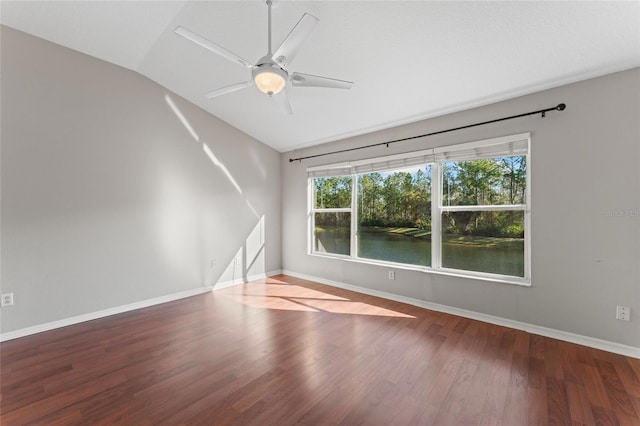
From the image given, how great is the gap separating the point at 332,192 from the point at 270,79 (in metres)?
3.10

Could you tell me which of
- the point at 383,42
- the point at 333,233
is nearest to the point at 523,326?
the point at 333,233

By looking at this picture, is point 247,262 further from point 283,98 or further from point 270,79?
point 270,79

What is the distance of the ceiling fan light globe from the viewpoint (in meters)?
2.03

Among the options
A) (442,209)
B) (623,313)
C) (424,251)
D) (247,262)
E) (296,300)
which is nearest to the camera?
(623,313)

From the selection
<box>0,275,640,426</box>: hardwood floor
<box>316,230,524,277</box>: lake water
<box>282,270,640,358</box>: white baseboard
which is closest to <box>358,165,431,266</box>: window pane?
<box>316,230,524,277</box>: lake water

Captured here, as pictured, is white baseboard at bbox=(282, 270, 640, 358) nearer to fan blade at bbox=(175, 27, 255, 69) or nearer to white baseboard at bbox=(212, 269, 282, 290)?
white baseboard at bbox=(212, 269, 282, 290)

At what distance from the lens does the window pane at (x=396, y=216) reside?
387cm

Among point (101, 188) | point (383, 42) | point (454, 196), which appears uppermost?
point (383, 42)

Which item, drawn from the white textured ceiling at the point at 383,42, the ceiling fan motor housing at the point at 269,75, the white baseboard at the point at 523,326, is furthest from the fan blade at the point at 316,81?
the white baseboard at the point at 523,326

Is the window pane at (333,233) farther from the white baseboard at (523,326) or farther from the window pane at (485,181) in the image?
the window pane at (485,181)

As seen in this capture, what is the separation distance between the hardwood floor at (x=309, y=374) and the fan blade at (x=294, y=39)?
2.48 meters

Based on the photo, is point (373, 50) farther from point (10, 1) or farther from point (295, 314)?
point (10, 1)

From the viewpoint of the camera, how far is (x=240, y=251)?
16.0ft

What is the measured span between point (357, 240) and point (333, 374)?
8.74 ft
